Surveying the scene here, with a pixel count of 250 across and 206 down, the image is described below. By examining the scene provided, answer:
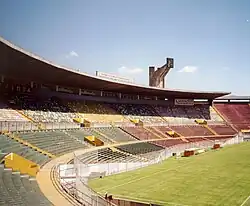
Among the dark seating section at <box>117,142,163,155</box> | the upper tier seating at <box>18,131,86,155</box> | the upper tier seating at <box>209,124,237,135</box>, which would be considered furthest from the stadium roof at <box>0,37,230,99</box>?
the dark seating section at <box>117,142,163,155</box>

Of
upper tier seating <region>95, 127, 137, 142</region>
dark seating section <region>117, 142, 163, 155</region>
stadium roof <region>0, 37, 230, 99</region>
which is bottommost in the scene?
dark seating section <region>117, 142, 163, 155</region>

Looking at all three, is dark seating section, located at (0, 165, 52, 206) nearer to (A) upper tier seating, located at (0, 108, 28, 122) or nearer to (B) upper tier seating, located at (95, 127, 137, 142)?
(A) upper tier seating, located at (0, 108, 28, 122)

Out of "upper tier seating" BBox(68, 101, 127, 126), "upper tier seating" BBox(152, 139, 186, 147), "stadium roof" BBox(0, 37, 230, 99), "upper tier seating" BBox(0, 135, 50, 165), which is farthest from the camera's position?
"upper tier seating" BBox(68, 101, 127, 126)

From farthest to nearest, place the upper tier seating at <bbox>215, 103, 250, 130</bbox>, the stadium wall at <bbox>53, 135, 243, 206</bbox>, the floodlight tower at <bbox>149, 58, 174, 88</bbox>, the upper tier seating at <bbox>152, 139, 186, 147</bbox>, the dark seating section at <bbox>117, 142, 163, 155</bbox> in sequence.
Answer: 1. the floodlight tower at <bbox>149, 58, 174, 88</bbox>
2. the upper tier seating at <bbox>215, 103, 250, 130</bbox>
3. the upper tier seating at <bbox>152, 139, 186, 147</bbox>
4. the dark seating section at <bbox>117, 142, 163, 155</bbox>
5. the stadium wall at <bbox>53, 135, 243, 206</bbox>

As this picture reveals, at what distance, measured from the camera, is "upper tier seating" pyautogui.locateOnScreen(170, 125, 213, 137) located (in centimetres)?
5228

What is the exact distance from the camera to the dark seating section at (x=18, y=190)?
12.5m

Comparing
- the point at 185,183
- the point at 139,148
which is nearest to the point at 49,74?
the point at 139,148

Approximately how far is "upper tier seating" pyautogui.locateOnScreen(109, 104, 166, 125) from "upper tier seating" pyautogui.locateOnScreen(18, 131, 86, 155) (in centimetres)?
1975

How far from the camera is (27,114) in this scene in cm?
3456

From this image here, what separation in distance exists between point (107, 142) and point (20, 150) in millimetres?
15673

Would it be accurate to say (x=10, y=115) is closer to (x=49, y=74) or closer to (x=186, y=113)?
(x=49, y=74)

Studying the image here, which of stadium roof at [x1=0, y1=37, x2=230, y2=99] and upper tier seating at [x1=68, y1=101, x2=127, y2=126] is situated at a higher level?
stadium roof at [x1=0, y1=37, x2=230, y2=99]

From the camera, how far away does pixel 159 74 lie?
224 feet

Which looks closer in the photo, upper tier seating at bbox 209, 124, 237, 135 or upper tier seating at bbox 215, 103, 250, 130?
upper tier seating at bbox 209, 124, 237, 135
